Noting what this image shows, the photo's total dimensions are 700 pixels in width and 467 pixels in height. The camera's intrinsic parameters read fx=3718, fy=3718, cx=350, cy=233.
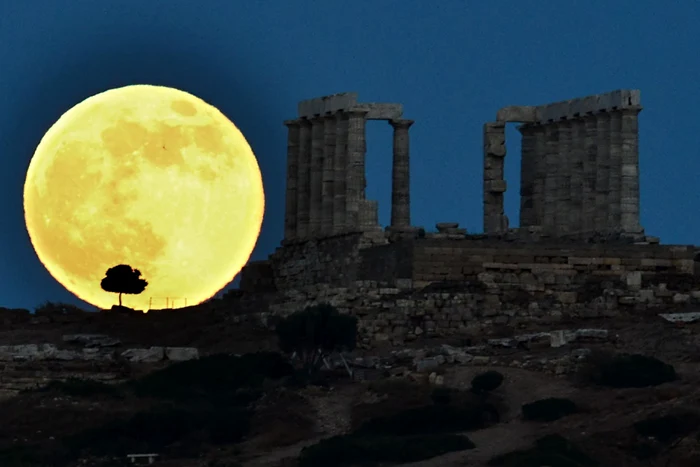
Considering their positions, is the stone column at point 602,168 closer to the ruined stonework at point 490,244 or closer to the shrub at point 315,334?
the ruined stonework at point 490,244

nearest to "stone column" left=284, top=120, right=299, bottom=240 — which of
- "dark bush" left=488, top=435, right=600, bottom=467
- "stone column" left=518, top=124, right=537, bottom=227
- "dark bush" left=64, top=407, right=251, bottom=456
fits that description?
"stone column" left=518, top=124, right=537, bottom=227

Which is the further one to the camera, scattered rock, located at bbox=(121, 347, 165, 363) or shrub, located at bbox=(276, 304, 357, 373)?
scattered rock, located at bbox=(121, 347, 165, 363)

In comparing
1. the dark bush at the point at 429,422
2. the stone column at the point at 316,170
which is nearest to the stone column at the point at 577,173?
the stone column at the point at 316,170

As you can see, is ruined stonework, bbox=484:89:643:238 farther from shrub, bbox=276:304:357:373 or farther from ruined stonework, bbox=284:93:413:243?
shrub, bbox=276:304:357:373

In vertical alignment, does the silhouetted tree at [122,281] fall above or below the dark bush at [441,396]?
above

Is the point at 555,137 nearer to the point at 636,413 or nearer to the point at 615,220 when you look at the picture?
the point at 615,220

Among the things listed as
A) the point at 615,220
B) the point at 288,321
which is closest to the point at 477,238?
the point at 615,220
